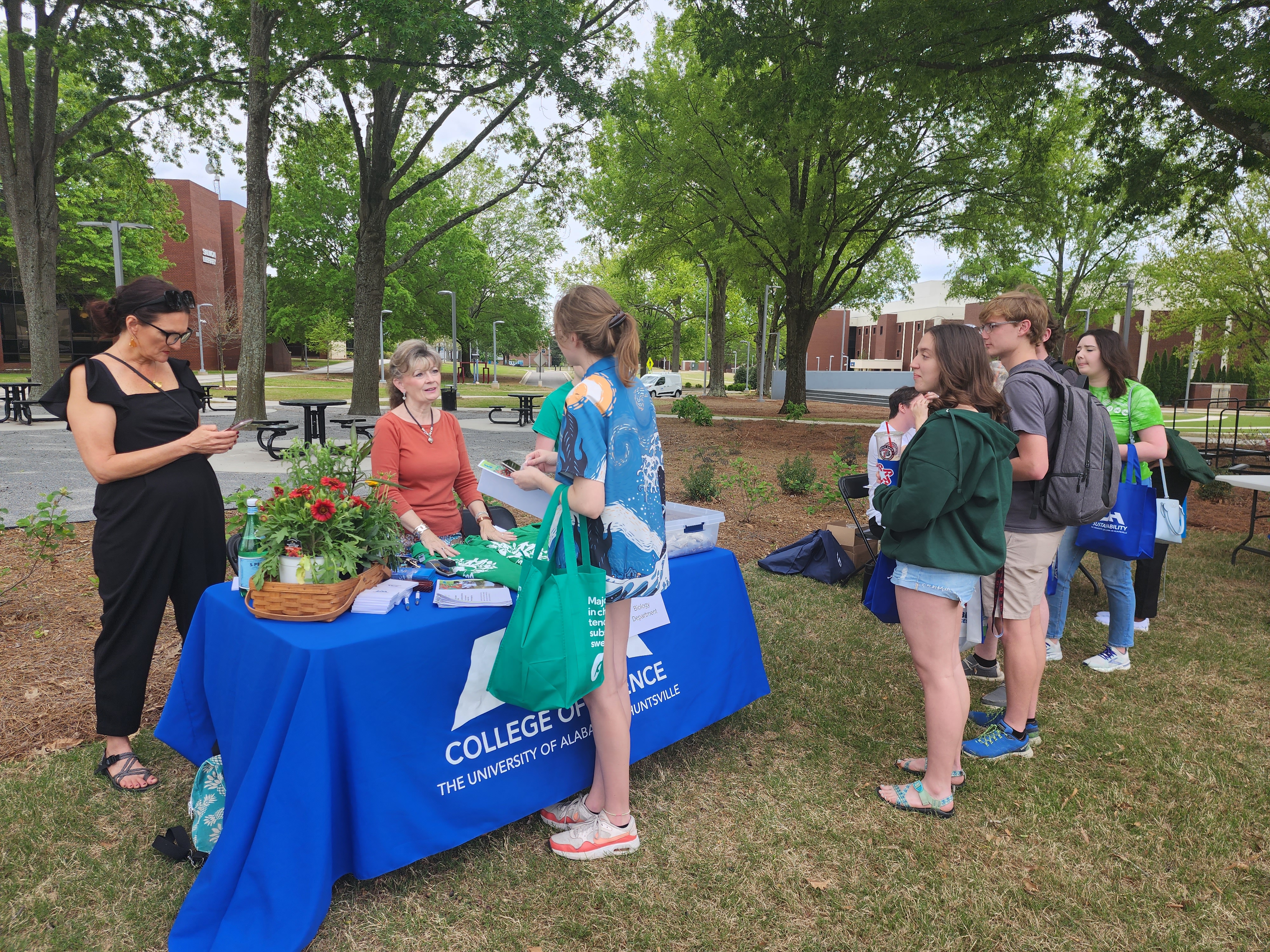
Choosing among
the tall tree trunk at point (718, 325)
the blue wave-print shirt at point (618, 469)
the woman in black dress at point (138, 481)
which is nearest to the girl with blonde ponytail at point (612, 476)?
the blue wave-print shirt at point (618, 469)

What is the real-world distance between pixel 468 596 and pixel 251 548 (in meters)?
0.71

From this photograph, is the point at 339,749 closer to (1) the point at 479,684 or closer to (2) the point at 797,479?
(1) the point at 479,684

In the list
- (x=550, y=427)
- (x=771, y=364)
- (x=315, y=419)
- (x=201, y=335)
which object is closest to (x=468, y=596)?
(x=550, y=427)

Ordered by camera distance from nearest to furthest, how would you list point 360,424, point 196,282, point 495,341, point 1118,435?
point 1118,435, point 360,424, point 196,282, point 495,341

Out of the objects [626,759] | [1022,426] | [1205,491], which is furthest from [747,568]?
[1205,491]

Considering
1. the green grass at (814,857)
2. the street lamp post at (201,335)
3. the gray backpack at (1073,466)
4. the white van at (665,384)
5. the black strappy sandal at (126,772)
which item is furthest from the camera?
the street lamp post at (201,335)

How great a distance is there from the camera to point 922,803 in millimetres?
2971

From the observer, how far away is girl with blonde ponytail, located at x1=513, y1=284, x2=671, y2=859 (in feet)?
7.28

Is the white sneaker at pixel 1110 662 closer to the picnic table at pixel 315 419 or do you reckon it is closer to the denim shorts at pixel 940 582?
the denim shorts at pixel 940 582

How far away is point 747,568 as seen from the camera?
251 inches

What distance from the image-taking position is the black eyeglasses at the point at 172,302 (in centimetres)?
268

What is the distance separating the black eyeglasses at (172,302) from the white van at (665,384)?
38032 millimetres

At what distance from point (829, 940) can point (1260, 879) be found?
1.66 meters

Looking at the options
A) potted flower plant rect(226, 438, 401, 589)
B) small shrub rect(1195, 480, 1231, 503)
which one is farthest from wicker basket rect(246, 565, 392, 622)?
small shrub rect(1195, 480, 1231, 503)
